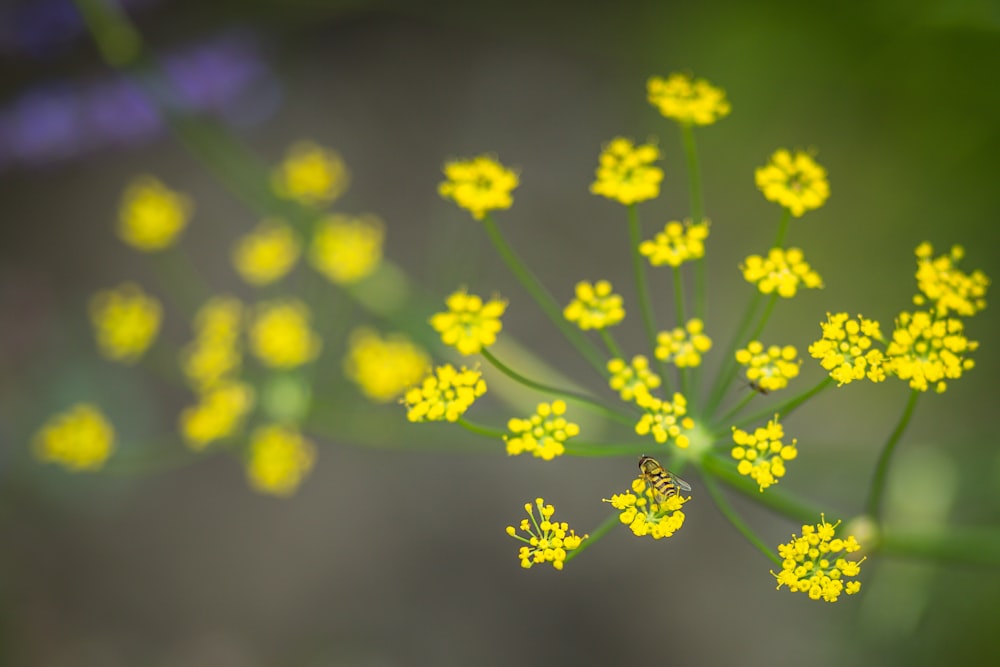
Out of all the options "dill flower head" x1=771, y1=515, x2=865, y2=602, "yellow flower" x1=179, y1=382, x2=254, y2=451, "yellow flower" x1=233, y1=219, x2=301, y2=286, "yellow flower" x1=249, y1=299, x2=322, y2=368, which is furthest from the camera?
"yellow flower" x1=233, y1=219, x2=301, y2=286

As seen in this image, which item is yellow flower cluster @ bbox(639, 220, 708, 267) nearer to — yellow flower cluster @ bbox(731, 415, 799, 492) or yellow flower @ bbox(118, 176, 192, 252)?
yellow flower cluster @ bbox(731, 415, 799, 492)

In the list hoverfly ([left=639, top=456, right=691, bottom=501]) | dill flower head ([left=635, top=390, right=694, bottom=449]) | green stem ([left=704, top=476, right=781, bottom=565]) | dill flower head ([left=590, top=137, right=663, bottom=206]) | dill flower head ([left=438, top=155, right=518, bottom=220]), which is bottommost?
green stem ([left=704, top=476, right=781, bottom=565])

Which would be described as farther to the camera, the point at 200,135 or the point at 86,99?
the point at 86,99

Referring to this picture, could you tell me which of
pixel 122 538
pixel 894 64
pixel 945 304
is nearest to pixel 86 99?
pixel 122 538

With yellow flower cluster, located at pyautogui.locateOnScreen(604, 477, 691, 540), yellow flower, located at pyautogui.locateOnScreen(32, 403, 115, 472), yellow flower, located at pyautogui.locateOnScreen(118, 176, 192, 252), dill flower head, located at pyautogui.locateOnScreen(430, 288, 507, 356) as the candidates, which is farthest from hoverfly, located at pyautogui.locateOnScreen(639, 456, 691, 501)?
yellow flower, located at pyautogui.locateOnScreen(118, 176, 192, 252)

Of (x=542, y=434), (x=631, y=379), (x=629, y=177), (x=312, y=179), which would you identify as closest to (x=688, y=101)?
(x=629, y=177)

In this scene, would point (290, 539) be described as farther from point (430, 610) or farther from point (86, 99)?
point (86, 99)

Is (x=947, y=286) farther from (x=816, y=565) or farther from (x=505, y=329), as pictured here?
(x=505, y=329)
